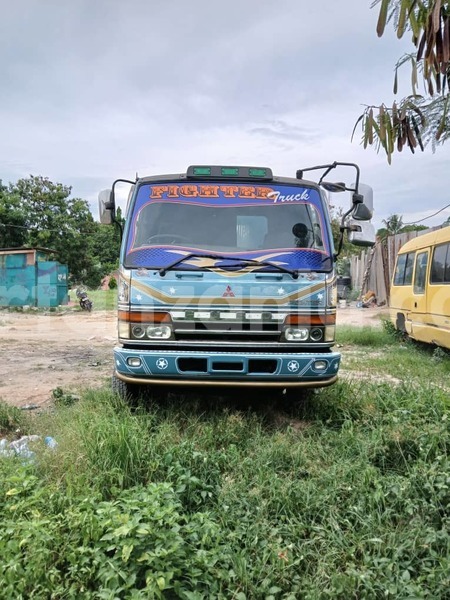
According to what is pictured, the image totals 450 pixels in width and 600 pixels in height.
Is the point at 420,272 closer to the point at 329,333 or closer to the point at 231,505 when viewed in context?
the point at 329,333

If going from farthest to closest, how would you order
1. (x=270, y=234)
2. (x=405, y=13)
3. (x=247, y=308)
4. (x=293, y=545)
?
(x=270, y=234), (x=247, y=308), (x=293, y=545), (x=405, y=13)

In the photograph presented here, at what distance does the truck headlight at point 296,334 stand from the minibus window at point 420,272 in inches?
177

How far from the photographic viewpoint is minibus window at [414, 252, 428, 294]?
294 inches

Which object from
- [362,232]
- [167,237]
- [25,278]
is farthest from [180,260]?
[25,278]

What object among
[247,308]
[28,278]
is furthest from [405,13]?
[28,278]

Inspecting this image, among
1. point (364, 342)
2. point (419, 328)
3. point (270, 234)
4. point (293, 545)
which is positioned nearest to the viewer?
point (293, 545)

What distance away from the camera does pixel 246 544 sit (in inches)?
94.1

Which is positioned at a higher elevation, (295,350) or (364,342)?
(295,350)

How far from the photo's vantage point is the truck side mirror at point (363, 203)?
13.5 feet

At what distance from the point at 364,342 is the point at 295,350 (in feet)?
19.0

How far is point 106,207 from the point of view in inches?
169

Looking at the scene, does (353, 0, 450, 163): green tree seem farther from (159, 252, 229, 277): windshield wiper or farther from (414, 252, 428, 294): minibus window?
(414, 252, 428, 294): minibus window

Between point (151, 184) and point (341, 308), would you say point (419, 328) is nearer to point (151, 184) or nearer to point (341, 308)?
point (151, 184)

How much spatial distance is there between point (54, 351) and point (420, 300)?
21.1 feet
